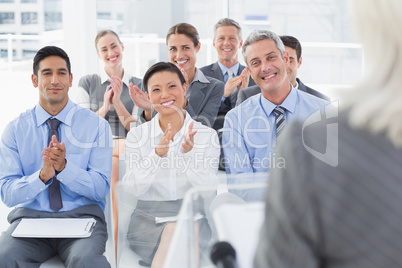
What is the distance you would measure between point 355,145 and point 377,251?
83 mm

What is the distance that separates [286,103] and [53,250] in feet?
3.55

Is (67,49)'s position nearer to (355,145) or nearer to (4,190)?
(4,190)

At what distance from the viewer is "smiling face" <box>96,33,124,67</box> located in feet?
9.78

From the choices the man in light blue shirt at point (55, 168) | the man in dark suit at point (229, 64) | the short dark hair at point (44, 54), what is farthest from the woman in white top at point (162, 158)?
the man in dark suit at point (229, 64)

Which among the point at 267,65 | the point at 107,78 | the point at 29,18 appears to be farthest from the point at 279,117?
the point at 29,18

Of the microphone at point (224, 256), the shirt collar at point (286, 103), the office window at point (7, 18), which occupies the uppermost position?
the office window at point (7, 18)

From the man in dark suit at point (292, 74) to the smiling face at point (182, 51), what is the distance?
47cm

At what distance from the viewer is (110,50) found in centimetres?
298

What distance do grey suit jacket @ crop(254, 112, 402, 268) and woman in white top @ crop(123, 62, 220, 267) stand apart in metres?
0.79

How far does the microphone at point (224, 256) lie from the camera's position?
0.55 m

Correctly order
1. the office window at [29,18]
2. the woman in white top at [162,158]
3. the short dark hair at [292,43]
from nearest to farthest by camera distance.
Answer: the woman in white top at [162,158] → the short dark hair at [292,43] → the office window at [29,18]

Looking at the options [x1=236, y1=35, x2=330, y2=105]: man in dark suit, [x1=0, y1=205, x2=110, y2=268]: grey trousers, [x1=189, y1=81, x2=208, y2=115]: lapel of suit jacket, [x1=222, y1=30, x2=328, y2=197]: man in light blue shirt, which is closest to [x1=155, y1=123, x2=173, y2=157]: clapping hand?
[x1=222, y1=30, x2=328, y2=197]: man in light blue shirt

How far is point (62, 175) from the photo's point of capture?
1946 millimetres

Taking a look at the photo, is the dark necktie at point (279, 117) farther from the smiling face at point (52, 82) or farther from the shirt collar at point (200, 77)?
the smiling face at point (52, 82)
